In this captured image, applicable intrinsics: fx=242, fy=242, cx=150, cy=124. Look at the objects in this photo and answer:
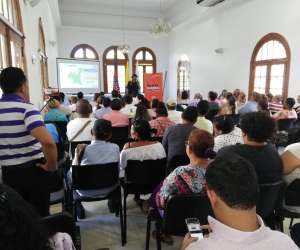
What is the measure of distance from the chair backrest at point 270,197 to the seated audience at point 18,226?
1317mm

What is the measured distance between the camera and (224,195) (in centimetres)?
82

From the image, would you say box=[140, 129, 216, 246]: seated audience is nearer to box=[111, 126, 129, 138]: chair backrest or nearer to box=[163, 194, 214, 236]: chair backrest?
box=[163, 194, 214, 236]: chair backrest

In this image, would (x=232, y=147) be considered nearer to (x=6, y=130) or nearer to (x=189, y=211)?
(x=189, y=211)

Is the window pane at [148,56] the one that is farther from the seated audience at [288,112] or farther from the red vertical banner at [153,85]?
the seated audience at [288,112]

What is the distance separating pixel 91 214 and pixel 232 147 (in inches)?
65.5

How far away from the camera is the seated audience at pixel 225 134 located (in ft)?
7.90

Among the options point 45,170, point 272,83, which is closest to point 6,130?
point 45,170

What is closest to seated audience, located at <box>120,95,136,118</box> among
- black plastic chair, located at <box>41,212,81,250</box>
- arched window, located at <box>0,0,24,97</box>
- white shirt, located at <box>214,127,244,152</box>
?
arched window, located at <box>0,0,24,97</box>

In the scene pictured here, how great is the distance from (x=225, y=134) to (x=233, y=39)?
6.51 m

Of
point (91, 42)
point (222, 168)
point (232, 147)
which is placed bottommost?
point (232, 147)

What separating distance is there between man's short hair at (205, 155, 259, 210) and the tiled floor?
141 cm

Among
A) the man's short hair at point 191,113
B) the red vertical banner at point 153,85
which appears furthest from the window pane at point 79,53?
the man's short hair at point 191,113

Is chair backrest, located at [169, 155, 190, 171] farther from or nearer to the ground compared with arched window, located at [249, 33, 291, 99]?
nearer to the ground

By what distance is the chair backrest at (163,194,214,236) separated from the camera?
1434mm
